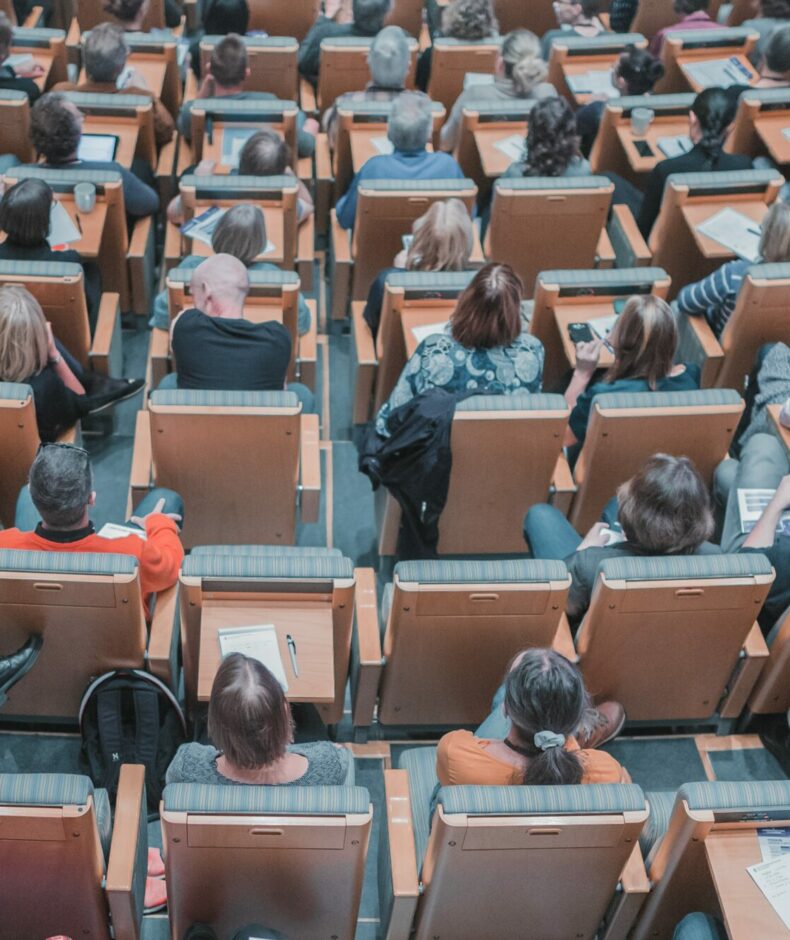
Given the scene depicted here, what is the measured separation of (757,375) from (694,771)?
1.45 meters

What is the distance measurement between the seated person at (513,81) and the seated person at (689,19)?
1.29 metres

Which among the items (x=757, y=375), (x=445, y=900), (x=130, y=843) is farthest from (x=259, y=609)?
(x=757, y=375)

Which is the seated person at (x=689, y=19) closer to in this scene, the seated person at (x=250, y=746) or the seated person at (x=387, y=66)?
the seated person at (x=387, y=66)

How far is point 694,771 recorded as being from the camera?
11.7 ft

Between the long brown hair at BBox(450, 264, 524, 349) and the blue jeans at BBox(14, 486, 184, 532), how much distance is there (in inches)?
41.0

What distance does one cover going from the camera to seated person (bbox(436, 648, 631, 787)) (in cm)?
263

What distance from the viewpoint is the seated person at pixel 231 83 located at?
5520 millimetres

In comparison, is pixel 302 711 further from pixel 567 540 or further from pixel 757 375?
pixel 757 375

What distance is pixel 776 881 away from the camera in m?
2.57

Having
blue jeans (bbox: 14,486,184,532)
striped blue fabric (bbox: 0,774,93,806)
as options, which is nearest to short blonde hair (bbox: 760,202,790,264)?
blue jeans (bbox: 14,486,184,532)

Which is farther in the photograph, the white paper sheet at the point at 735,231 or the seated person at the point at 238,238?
the white paper sheet at the point at 735,231

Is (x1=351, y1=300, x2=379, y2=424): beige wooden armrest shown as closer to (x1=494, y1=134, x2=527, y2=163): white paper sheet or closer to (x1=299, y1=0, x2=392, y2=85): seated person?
(x1=494, y1=134, x2=527, y2=163): white paper sheet

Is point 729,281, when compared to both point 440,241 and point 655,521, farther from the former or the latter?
point 655,521

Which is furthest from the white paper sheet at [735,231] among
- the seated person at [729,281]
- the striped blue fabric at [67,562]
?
the striped blue fabric at [67,562]
